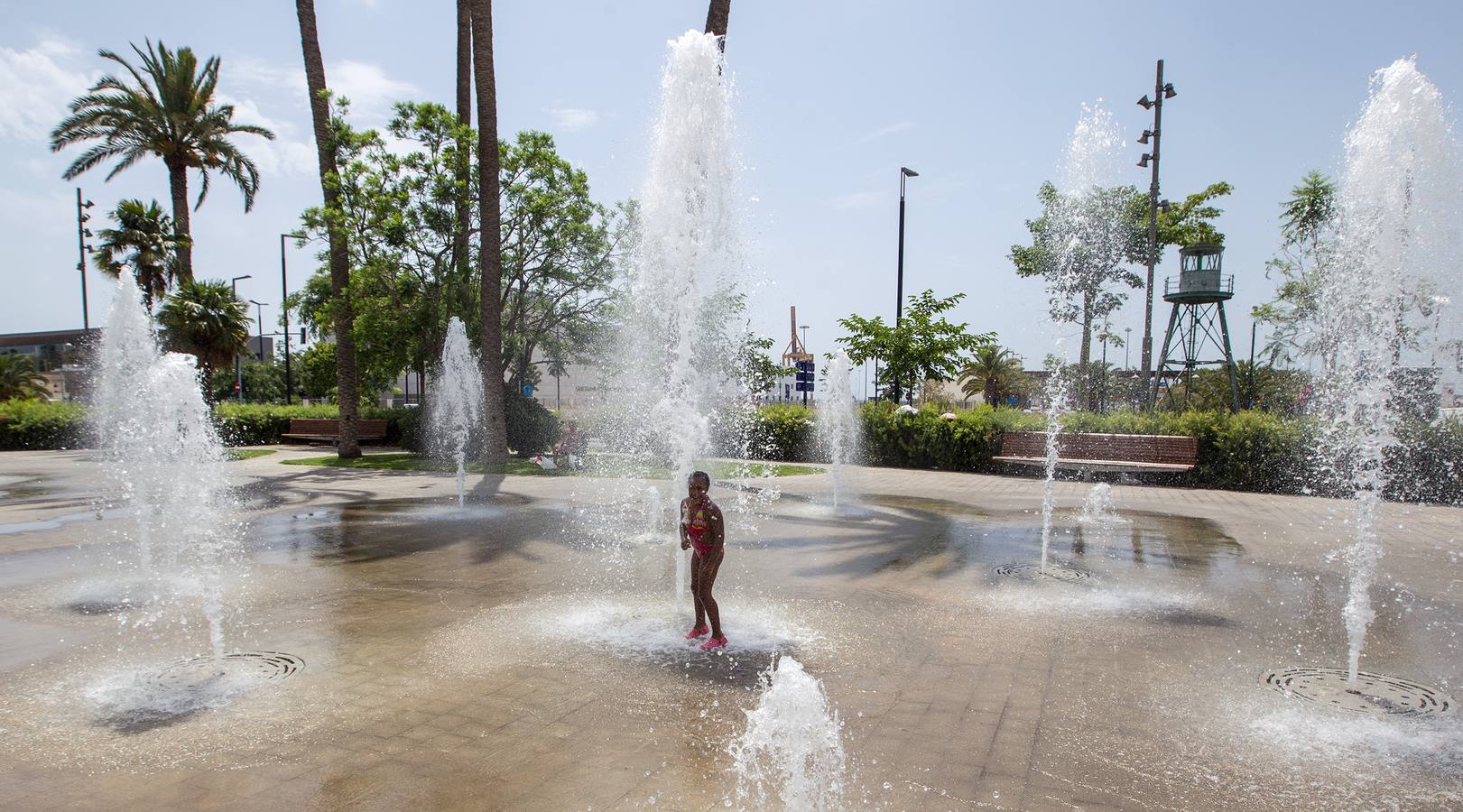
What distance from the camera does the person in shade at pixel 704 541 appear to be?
5469mm

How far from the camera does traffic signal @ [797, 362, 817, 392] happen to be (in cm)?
2514

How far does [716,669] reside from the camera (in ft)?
17.0

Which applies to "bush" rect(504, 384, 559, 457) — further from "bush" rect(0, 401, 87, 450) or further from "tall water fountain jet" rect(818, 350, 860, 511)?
"bush" rect(0, 401, 87, 450)

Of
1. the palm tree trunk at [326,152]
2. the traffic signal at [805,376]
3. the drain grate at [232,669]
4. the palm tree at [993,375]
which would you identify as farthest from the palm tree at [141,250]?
the palm tree at [993,375]

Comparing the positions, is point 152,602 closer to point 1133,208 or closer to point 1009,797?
point 1009,797

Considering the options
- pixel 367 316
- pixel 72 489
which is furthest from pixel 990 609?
pixel 367 316

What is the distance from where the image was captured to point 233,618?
20.8 feet

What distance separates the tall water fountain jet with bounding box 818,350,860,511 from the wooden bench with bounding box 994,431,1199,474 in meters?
3.57

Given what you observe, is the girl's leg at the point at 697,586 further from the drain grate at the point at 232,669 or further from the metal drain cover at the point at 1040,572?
the metal drain cover at the point at 1040,572

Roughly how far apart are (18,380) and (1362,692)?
139ft

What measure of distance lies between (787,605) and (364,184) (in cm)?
1746

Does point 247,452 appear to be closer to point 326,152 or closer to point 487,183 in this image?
point 326,152

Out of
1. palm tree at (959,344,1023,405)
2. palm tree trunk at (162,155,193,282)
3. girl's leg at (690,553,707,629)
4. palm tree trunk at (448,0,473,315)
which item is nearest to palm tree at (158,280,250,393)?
palm tree trunk at (162,155,193,282)

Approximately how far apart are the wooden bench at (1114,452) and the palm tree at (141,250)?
28.5 metres
